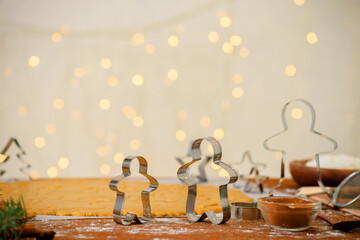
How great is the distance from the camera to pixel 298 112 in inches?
83.4

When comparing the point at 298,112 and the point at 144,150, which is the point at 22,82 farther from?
the point at 298,112

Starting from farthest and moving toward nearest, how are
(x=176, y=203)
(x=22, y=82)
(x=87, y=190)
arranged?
1. (x=22, y=82)
2. (x=87, y=190)
3. (x=176, y=203)

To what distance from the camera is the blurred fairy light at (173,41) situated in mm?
2109

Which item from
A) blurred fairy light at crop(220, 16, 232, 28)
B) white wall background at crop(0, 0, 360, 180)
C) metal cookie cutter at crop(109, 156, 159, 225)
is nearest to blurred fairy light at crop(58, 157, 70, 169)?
white wall background at crop(0, 0, 360, 180)

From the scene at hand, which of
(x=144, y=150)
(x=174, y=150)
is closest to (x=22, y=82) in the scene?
(x=144, y=150)

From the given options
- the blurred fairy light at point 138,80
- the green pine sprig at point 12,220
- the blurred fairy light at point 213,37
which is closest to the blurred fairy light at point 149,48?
the blurred fairy light at point 138,80

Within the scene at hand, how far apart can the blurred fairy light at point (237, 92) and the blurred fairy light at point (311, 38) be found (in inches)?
18.2

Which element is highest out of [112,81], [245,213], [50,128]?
[112,81]

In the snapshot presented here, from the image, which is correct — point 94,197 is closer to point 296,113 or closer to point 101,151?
point 101,151

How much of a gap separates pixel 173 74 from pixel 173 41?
180mm

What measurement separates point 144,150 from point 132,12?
744 mm

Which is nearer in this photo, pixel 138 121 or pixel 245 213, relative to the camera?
pixel 245 213

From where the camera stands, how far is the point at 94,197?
0.92 m

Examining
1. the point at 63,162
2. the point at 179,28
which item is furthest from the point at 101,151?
the point at 179,28
